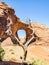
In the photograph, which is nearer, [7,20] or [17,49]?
[7,20]

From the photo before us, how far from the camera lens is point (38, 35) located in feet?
152

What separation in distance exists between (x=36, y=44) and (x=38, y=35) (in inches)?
110

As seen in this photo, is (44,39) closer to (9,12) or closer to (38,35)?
(38,35)

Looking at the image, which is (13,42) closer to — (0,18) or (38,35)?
(38,35)

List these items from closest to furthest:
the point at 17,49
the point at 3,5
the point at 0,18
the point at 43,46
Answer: the point at 0,18, the point at 3,5, the point at 17,49, the point at 43,46

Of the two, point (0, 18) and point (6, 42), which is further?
point (6, 42)

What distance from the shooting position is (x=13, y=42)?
4531cm

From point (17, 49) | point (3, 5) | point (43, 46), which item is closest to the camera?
point (3, 5)

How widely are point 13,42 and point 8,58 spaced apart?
1579 centimetres

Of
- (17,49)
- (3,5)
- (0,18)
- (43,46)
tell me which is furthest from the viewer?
(43,46)

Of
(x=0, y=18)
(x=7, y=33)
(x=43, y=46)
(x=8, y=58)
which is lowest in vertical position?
(x=43, y=46)

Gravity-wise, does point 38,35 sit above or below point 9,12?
below

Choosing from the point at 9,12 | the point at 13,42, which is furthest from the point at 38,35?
the point at 9,12

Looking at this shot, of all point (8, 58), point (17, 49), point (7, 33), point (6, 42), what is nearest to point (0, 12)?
point (7, 33)
